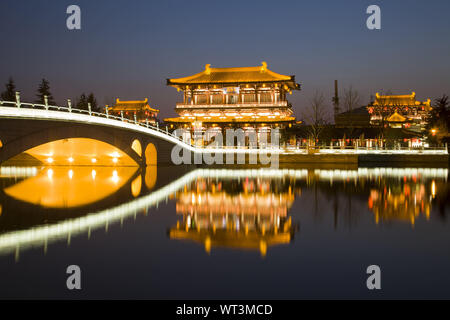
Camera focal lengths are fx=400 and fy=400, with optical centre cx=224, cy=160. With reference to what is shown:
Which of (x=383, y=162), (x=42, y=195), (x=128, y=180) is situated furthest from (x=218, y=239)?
(x=383, y=162)

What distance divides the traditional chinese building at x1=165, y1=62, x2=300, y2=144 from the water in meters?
31.2

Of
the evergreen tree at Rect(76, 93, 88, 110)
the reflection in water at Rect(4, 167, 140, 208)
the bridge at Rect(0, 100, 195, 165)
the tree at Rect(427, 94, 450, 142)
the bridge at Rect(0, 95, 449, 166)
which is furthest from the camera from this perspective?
the evergreen tree at Rect(76, 93, 88, 110)

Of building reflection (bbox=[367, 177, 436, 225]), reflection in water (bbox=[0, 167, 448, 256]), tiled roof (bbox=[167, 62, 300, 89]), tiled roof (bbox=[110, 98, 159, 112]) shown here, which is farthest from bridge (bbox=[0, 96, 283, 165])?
tiled roof (bbox=[110, 98, 159, 112])

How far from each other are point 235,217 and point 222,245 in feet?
10.1

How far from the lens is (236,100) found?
158ft

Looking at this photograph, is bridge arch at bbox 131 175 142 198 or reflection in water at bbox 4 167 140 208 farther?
bridge arch at bbox 131 175 142 198

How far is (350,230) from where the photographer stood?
31.8 ft

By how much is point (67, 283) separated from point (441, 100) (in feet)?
156

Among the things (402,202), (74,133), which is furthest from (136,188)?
(402,202)

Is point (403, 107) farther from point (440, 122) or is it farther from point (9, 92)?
point (9, 92)

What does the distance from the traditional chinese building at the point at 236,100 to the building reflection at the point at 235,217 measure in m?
28.8

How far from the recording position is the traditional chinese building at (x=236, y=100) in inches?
1813

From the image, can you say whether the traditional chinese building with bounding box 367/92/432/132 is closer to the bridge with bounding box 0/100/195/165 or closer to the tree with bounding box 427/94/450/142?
the tree with bounding box 427/94/450/142

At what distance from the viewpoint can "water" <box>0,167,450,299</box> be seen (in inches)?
226
